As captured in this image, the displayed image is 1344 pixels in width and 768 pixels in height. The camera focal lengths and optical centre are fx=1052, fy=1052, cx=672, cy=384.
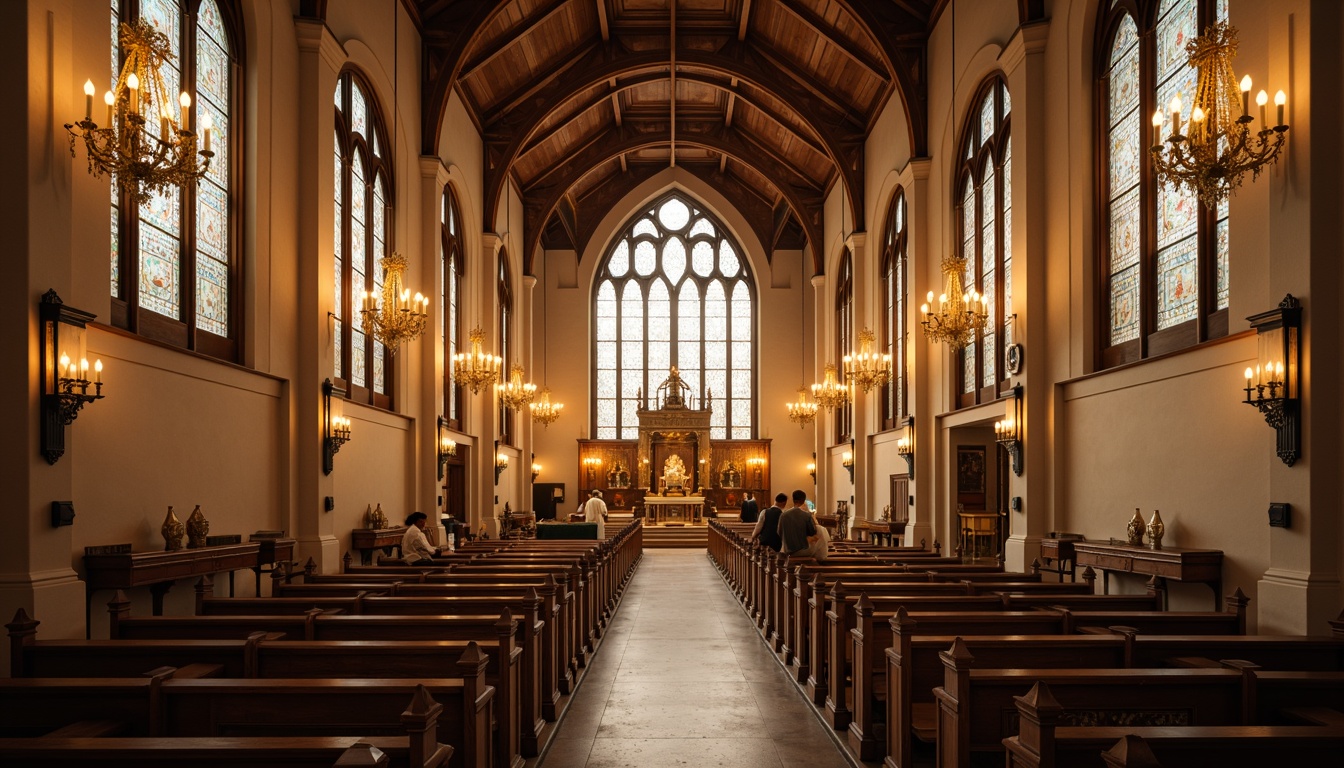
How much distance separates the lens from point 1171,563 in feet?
29.4

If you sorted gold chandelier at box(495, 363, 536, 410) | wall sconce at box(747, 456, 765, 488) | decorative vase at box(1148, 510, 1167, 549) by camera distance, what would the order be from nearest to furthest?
1. decorative vase at box(1148, 510, 1167, 549)
2. gold chandelier at box(495, 363, 536, 410)
3. wall sconce at box(747, 456, 765, 488)

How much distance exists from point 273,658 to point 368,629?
1.06m

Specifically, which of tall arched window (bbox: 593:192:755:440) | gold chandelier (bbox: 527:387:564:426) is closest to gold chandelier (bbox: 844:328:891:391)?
gold chandelier (bbox: 527:387:564:426)

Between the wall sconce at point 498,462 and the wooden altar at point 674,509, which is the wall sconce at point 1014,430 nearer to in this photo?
the wall sconce at point 498,462

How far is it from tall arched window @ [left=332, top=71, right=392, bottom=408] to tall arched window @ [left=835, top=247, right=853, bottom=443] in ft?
39.4

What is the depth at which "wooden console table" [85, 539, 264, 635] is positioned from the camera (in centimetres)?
764

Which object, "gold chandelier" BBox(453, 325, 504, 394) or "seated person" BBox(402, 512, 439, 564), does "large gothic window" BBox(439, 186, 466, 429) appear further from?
"seated person" BBox(402, 512, 439, 564)

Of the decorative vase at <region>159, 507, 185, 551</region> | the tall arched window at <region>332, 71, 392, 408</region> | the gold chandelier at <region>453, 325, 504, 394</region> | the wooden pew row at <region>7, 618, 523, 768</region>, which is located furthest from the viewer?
the gold chandelier at <region>453, 325, 504, 394</region>

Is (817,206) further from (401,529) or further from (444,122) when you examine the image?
(401,529)

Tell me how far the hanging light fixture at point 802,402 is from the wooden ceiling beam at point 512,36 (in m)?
12.2

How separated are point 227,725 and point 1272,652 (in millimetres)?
5683

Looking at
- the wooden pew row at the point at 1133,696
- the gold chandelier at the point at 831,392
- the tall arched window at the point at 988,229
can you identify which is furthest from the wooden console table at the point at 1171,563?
the gold chandelier at the point at 831,392

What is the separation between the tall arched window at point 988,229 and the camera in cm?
1470

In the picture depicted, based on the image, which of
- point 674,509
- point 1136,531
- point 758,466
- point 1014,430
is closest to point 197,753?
point 1136,531
